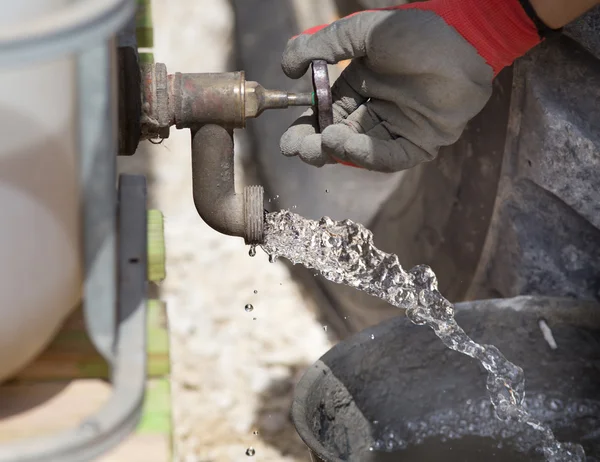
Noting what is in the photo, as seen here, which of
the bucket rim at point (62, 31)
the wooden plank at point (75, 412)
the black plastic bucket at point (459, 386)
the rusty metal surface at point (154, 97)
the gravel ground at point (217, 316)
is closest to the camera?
the bucket rim at point (62, 31)

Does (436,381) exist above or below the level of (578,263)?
below

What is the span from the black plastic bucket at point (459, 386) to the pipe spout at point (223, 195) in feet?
1.01

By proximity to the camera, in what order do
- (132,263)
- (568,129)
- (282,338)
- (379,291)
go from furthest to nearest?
(282,338) < (379,291) < (568,129) < (132,263)

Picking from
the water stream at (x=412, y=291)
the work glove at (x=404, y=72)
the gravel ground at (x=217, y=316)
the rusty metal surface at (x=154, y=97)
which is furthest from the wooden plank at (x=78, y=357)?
the gravel ground at (x=217, y=316)

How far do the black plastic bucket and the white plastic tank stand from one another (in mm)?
787

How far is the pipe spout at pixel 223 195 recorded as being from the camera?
1.12 m

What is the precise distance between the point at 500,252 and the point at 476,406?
27cm

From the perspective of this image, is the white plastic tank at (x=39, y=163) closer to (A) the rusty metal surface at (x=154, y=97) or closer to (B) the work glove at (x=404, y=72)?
(A) the rusty metal surface at (x=154, y=97)

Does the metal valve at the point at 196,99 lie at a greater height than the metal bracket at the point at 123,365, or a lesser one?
lesser

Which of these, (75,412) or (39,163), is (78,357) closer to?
(75,412)

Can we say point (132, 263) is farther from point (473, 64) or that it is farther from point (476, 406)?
point (476, 406)

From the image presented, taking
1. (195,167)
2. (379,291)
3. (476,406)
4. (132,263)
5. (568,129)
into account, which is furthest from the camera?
(476,406)

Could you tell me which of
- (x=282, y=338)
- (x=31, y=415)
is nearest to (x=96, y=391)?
(x=31, y=415)

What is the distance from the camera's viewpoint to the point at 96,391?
0.65 m
